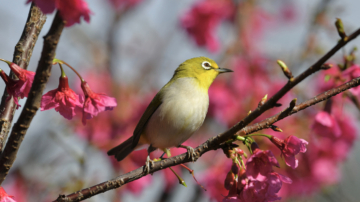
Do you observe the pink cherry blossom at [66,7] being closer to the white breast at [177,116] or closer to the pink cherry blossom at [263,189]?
the pink cherry blossom at [263,189]

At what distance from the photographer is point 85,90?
252cm

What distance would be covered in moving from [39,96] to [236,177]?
53.8 inches

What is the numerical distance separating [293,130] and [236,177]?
3261mm

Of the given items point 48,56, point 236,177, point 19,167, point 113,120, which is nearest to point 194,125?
point 236,177

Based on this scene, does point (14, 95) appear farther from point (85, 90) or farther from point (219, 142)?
point (219, 142)

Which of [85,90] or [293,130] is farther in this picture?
[293,130]

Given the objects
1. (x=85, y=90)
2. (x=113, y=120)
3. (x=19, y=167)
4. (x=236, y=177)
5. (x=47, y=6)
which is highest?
(x=113, y=120)

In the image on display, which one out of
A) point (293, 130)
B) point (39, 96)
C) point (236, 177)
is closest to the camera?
point (39, 96)

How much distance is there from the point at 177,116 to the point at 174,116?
3cm

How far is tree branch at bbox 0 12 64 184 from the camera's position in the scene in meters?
1.56

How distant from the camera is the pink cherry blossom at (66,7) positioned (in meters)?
1.63

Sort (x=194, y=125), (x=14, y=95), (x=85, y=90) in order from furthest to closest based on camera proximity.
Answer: (x=194, y=125), (x=85, y=90), (x=14, y=95)

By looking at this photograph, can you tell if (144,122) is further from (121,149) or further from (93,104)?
(93,104)

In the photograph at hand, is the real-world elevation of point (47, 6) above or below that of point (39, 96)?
above
